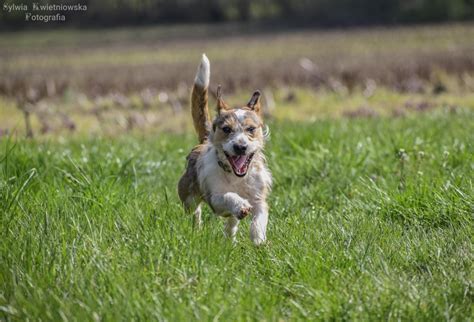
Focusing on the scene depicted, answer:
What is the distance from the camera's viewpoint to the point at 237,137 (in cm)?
560

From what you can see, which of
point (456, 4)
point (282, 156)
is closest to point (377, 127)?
point (282, 156)

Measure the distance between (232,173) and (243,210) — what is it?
0.66 m

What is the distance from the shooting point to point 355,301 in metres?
3.99

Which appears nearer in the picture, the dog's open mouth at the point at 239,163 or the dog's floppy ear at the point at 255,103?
A: the dog's open mouth at the point at 239,163

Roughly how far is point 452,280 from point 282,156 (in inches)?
175

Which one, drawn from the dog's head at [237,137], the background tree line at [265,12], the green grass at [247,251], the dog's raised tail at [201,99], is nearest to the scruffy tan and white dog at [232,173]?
the dog's head at [237,137]

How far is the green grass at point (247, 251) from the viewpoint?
3934mm

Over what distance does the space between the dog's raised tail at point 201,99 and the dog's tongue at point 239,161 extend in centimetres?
92

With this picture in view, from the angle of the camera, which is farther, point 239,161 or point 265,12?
point 265,12

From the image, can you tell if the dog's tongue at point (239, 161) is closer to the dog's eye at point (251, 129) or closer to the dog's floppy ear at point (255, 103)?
the dog's eye at point (251, 129)

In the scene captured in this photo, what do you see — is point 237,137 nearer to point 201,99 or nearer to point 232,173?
point 232,173

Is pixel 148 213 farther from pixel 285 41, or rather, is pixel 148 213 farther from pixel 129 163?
pixel 285 41

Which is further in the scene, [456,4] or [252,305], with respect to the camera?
[456,4]

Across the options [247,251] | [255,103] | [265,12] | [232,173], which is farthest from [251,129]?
[265,12]
